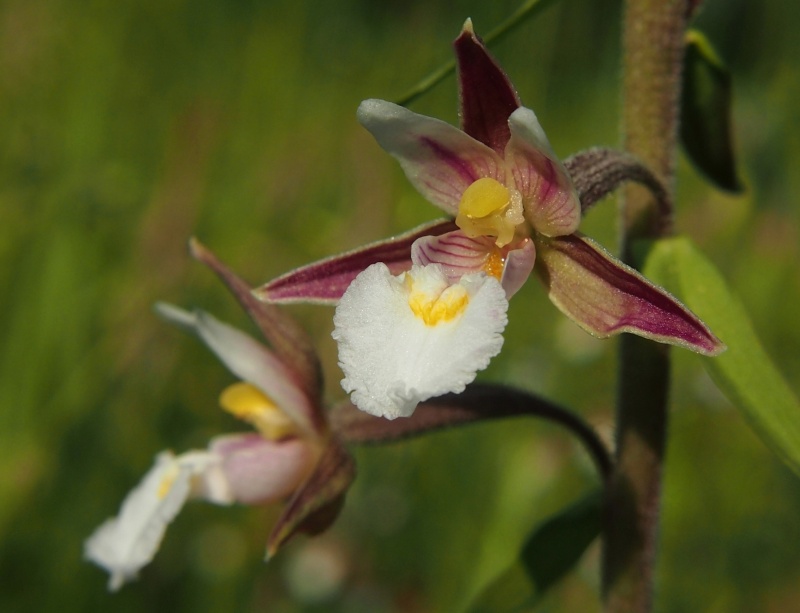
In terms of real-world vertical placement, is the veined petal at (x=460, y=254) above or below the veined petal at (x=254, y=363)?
above

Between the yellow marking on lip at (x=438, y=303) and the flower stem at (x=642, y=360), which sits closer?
the yellow marking on lip at (x=438, y=303)

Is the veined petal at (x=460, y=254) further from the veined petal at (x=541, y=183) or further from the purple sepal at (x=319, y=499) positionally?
the purple sepal at (x=319, y=499)

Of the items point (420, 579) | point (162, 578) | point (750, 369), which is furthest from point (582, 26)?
point (750, 369)

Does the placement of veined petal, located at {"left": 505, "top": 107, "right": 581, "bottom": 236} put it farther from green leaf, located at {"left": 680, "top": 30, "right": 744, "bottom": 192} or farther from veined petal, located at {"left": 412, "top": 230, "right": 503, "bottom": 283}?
green leaf, located at {"left": 680, "top": 30, "right": 744, "bottom": 192}

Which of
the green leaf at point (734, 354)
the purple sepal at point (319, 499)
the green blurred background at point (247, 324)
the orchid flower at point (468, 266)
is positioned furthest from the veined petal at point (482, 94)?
the green blurred background at point (247, 324)

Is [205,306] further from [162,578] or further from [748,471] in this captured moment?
[748,471]

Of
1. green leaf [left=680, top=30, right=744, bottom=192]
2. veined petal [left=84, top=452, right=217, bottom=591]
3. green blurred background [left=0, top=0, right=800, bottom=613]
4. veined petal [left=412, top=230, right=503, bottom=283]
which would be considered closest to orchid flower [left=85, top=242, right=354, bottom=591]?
veined petal [left=84, top=452, right=217, bottom=591]

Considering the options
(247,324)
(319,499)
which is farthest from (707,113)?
(247,324)
